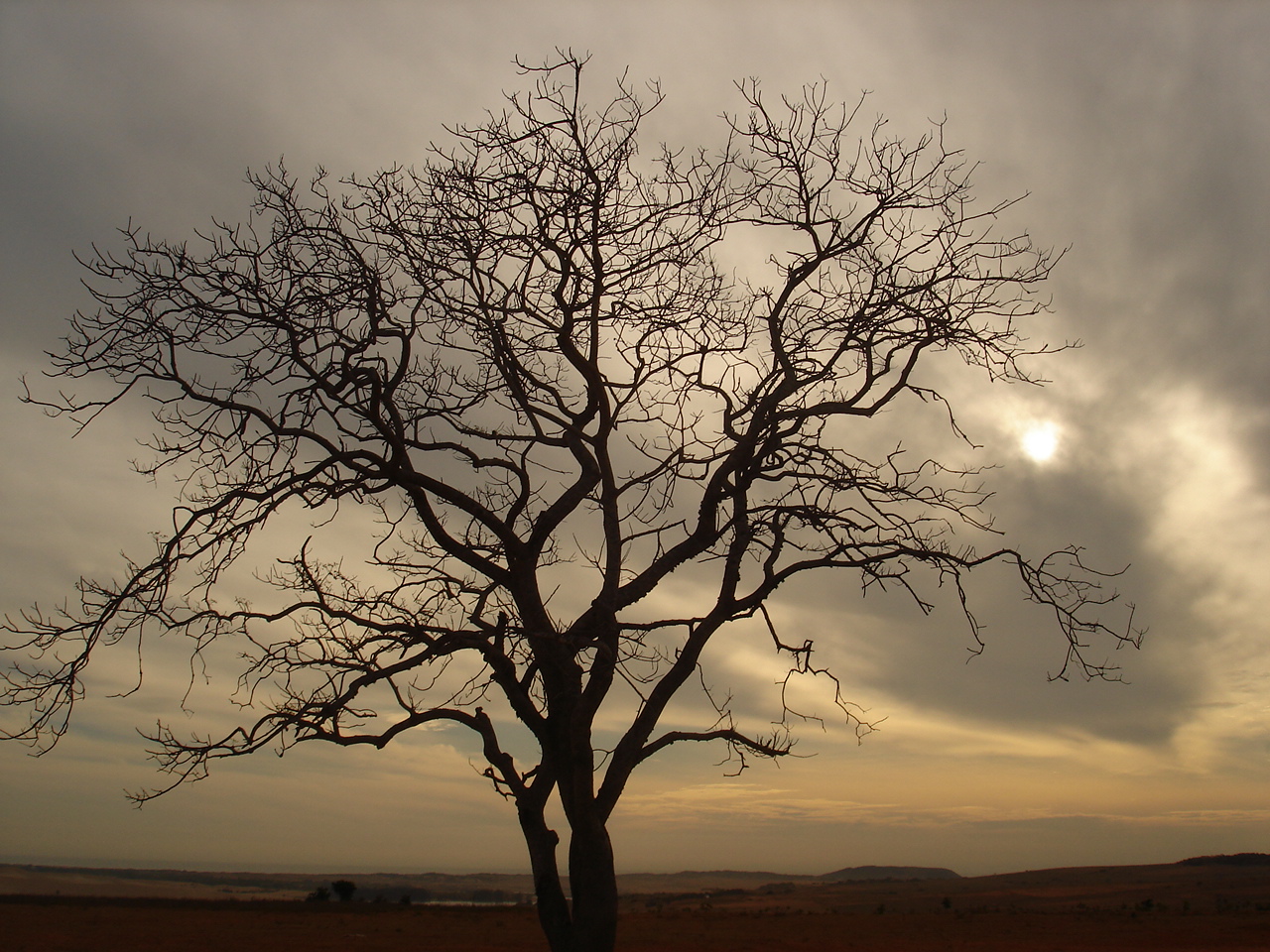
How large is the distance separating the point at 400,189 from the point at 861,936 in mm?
24542

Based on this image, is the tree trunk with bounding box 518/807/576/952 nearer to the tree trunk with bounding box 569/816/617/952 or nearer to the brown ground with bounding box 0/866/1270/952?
the tree trunk with bounding box 569/816/617/952

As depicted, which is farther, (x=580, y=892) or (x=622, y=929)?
(x=622, y=929)

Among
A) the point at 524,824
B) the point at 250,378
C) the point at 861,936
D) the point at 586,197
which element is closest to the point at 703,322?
the point at 586,197

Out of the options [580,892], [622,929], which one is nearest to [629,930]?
[622,929]

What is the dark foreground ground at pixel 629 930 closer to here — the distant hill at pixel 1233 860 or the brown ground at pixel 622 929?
the brown ground at pixel 622 929

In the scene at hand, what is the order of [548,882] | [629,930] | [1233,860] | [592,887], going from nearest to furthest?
[592,887]
[548,882]
[629,930]
[1233,860]

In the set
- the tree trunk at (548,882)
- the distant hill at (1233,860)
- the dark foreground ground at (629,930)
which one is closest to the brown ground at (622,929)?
the dark foreground ground at (629,930)

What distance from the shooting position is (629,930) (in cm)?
2778

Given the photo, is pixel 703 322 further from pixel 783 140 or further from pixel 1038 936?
pixel 1038 936

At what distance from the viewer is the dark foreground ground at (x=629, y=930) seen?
73.1ft

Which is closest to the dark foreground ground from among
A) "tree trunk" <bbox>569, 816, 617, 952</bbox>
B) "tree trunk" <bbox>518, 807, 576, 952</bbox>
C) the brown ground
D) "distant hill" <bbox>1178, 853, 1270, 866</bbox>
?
the brown ground

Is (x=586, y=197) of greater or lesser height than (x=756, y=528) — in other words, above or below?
above

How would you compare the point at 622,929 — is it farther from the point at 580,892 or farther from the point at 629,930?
the point at 580,892

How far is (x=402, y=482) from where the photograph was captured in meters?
8.38
